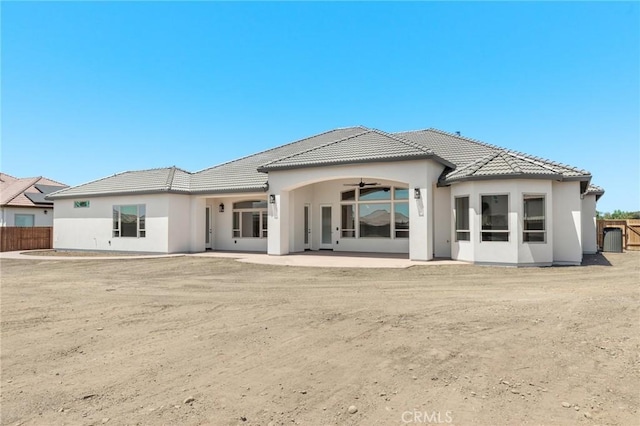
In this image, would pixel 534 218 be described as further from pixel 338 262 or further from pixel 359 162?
pixel 338 262

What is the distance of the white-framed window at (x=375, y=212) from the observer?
17.7m

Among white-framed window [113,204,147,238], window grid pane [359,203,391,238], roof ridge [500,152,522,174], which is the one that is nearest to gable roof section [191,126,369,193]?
white-framed window [113,204,147,238]

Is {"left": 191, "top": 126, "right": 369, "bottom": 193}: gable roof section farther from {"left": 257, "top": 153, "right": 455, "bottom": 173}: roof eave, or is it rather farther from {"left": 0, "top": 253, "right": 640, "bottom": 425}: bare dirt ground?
{"left": 0, "top": 253, "right": 640, "bottom": 425}: bare dirt ground

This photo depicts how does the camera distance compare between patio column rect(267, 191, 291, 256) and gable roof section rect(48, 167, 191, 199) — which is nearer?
patio column rect(267, 191, 291, 256)

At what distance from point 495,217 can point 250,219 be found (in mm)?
12372

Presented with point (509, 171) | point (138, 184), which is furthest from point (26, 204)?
point (509, 171)

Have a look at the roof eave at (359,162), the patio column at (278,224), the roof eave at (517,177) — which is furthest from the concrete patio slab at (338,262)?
the roof eave at (359,162)

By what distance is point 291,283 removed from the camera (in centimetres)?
1023

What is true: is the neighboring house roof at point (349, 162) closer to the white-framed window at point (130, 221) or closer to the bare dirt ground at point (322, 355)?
the white-framed window at point (130, 221)

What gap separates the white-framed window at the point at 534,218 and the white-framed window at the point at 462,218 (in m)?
1.94

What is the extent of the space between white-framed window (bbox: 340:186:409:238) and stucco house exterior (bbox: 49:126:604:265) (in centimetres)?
5

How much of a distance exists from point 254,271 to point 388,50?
38.4 ft

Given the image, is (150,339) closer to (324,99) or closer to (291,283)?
(291,283)

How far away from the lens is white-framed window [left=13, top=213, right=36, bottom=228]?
89.4ft
